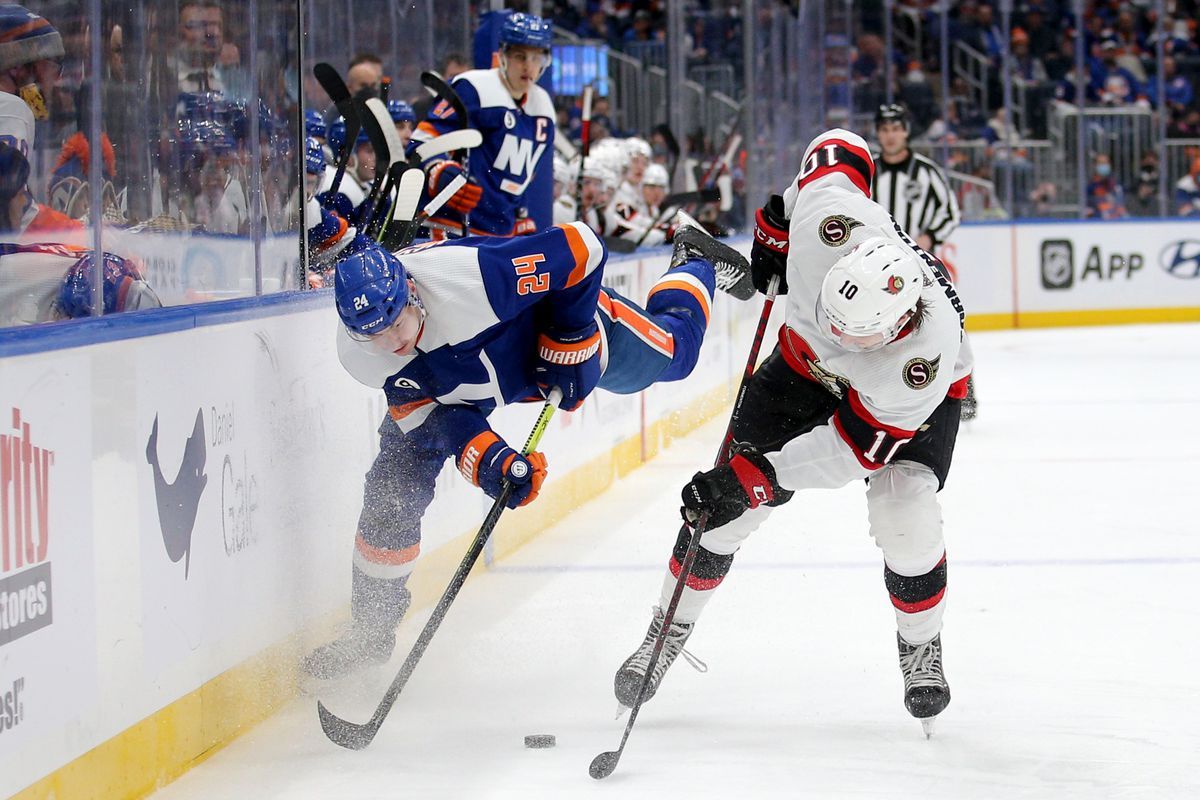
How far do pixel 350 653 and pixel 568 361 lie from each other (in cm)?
76

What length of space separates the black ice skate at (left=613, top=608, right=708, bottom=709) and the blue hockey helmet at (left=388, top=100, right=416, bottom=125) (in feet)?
7.64

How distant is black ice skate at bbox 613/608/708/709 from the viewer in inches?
117

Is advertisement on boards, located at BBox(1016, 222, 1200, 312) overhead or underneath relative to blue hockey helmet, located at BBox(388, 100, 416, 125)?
underneath

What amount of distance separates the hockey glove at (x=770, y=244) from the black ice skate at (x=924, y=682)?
0.82 m

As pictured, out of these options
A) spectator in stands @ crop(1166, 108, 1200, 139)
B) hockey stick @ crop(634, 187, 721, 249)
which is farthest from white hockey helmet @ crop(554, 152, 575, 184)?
spectator in stands @ crop(1166, 108, 1200, 139)

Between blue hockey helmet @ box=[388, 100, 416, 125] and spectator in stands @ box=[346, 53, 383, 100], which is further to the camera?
blue hockey helmet @ box=[388, 100, 416, 125]

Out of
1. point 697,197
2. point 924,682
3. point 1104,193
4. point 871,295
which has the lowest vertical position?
point 924,682

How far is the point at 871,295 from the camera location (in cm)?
249

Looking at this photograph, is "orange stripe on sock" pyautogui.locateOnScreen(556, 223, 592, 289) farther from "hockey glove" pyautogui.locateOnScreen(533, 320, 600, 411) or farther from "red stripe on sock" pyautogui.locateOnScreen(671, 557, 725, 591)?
"red stripe on sock" pyautogui.locateOnScreen(671, 557, 725, 591)

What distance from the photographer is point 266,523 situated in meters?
2.99

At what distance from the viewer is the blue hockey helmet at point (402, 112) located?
4.88 metres

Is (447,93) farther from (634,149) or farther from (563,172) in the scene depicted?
(634,149)

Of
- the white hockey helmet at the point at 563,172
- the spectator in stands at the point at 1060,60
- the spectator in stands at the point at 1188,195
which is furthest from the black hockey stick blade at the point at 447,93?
the spectator in stands at the point at 1060,60

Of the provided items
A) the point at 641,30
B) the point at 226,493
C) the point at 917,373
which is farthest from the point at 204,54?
the point at 641,30
